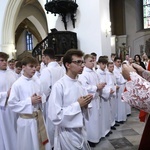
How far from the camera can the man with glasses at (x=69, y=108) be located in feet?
7.93

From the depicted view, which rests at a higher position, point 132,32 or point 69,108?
point 132,32

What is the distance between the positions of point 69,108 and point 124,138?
2929 mm

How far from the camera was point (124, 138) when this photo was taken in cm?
496

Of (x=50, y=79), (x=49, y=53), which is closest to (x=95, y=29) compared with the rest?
(x=49, y=53)

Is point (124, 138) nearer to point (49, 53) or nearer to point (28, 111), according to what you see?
point (49, 53)

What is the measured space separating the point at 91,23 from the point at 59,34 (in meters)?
1.25

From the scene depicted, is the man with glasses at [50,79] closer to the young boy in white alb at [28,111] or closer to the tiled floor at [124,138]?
A: the tiled floor at [124,138]

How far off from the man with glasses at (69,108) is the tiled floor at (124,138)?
2060 mm

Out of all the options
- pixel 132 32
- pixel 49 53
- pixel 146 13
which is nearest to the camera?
pixel 49 53

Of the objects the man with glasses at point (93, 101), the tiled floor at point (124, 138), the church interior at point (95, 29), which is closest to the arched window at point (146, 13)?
the church interior at point (95, 29)

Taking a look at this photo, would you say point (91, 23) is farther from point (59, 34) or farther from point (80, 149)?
point (80, 149)

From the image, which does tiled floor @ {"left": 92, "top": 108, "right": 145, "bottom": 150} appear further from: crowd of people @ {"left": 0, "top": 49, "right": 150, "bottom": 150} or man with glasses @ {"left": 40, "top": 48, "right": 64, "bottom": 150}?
man with glasses @ {"left": 40, "top": 48, "right": 64, "bottom": 150}

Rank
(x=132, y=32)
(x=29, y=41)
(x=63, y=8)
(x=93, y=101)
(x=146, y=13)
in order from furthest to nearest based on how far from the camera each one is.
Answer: (x=29, y=41)
(x=146, y=13)
(x=132, y=32)
(x=63, y=8)
(x=93, y=101)

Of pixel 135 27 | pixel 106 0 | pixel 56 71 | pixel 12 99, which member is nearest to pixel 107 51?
pixel 106 0
